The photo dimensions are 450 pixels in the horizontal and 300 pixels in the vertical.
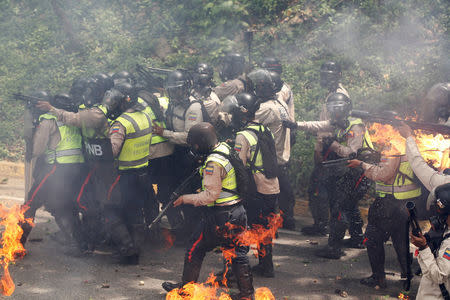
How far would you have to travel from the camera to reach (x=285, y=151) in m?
7.95

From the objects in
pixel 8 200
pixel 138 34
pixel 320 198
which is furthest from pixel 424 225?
pixel 138 34

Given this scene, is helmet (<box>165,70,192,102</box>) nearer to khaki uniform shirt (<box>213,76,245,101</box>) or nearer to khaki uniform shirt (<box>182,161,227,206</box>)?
khaki uniform shirt (<box>213,76,245,101</box>)

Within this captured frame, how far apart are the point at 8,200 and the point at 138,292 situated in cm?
510

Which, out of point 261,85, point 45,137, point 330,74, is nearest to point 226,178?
point 261,85

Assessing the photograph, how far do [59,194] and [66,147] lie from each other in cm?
63

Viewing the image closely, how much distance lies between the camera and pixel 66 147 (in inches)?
281

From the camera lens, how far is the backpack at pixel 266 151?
20.3 feet

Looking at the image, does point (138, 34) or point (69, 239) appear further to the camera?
point (138, 34)

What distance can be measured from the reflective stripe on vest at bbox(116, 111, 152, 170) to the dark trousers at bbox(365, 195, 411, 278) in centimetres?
293

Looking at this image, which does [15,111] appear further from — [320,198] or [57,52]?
[320,198]

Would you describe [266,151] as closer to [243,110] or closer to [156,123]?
[243,110]

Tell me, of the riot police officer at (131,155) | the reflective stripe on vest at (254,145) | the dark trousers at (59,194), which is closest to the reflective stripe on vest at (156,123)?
the riot police officer at (131,155)

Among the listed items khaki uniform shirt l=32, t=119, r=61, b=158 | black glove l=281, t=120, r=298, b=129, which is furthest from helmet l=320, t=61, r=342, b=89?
khaki uniform shirt l=32, t=119, r=61, b=158

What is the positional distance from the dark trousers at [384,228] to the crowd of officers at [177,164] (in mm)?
→ 11
